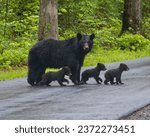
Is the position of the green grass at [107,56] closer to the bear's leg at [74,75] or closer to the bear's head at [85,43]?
the bear's leg at [74,75]

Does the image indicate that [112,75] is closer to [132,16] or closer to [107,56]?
[107,56]

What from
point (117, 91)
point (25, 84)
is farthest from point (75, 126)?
point (25, 84)

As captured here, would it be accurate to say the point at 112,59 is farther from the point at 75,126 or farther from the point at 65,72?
the point at 75,126

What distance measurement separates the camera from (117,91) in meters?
12.7

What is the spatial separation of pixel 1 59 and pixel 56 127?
1372 cm

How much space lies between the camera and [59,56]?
1402 centimetres

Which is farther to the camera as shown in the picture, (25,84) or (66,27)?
(66,27)

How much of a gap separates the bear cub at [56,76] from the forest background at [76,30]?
5.94 metres

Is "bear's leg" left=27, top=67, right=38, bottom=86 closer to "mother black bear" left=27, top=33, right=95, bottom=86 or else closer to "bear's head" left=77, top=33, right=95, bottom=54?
"mother black bear" left=27, top=33, right=95, bottom=86

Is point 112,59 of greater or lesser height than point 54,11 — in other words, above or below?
below

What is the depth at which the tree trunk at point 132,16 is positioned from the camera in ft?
98.4

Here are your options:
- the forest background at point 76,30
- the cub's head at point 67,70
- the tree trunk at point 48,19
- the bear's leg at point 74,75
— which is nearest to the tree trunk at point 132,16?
the forest background at point 76,30

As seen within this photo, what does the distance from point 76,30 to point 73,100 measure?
62.9 ft

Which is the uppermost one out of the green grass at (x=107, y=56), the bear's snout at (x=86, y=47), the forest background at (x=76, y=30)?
the bear's snout at (x=86, y=47)
